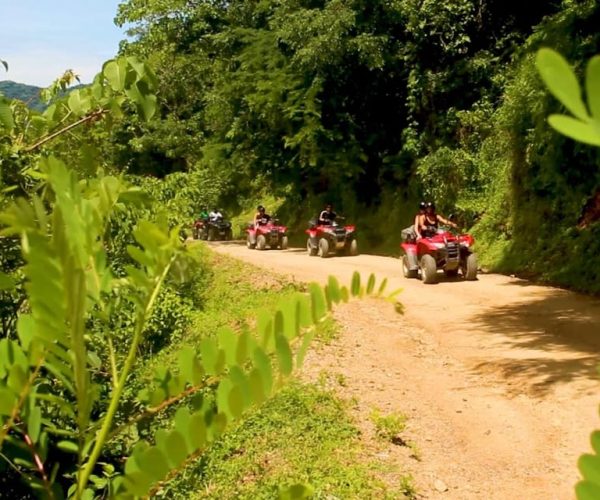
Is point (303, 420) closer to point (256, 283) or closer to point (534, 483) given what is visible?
point (534, 483)

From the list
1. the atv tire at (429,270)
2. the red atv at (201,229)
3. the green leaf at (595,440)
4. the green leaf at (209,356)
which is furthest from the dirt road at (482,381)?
the red atv at (201,229)

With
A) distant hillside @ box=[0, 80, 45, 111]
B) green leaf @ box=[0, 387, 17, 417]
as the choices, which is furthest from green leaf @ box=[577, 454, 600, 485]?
distant hillside @ box=[0, 80, 45, 111]

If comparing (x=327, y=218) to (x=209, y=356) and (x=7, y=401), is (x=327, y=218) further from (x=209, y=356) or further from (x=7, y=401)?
(x=7, y=401)

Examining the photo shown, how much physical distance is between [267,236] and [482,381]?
12.7 m

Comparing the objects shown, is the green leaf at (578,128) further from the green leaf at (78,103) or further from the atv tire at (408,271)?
the atv tire at (408,271)

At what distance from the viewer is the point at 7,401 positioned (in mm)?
960

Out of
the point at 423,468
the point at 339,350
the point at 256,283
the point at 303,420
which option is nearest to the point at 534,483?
the point at 423,468

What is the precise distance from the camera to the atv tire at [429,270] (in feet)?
36.8

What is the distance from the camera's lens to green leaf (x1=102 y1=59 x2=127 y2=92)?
6.59ft

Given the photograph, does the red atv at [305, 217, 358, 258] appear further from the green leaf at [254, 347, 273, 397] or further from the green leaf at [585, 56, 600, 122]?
the green leaf at [585, 56, 600, 122]

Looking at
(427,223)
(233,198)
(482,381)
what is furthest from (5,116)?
(233,198)

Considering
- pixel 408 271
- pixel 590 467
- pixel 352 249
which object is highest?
pixel 590 467

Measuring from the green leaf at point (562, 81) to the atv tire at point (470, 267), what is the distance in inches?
438

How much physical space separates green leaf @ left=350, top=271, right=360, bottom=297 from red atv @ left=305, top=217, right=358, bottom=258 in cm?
1481
